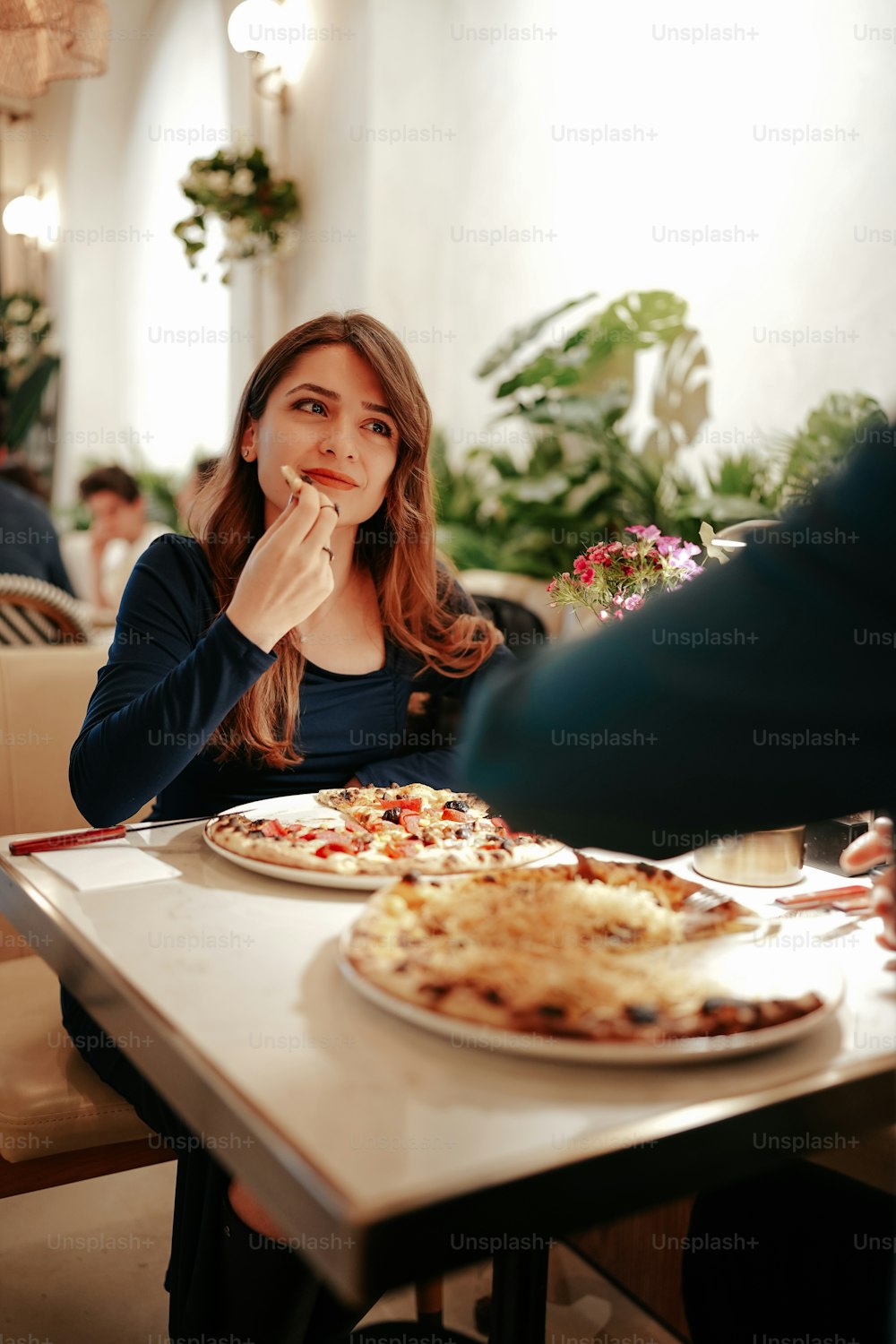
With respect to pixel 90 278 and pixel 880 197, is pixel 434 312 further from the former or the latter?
pixel 90 278

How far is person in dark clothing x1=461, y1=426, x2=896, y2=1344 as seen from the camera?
81cm

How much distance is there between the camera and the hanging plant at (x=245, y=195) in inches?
216

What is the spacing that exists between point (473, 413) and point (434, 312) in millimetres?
547

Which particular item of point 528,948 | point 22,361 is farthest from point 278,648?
point 22,361

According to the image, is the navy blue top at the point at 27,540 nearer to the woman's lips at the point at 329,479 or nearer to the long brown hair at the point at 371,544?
the long brown hair at the point at 371,544

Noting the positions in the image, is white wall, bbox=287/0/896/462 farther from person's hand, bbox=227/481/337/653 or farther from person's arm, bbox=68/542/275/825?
person's arm, bbox=68/542/275/825

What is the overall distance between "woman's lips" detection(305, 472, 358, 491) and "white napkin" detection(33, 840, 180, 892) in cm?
67

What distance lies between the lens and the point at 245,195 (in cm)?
552

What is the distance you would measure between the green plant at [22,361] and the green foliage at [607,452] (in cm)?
615

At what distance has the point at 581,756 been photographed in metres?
0.91

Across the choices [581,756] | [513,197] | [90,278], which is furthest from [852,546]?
[90,278]

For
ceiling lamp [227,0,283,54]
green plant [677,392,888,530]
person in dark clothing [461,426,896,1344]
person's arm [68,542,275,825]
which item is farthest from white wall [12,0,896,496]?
person in dark clothing [461,426,896,1344]

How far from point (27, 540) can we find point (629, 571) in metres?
3.52

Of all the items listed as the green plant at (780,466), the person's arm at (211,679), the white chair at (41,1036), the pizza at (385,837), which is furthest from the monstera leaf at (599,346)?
the pizza at (385,837)
